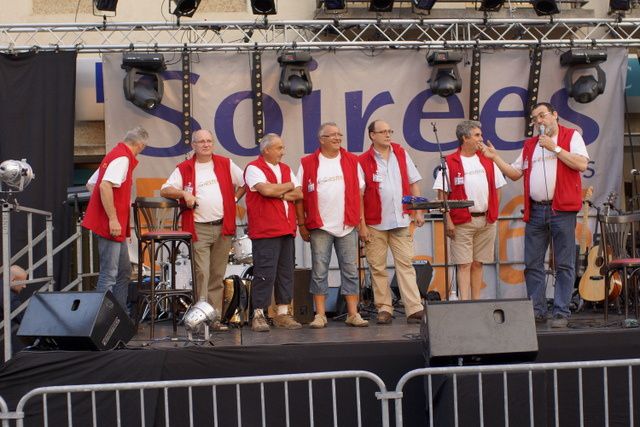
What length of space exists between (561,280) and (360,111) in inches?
144

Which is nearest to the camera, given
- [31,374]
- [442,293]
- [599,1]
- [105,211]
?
[31,374]

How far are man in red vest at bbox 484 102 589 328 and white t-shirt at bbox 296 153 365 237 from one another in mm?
1292

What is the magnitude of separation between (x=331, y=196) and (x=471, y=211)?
53.7 inches

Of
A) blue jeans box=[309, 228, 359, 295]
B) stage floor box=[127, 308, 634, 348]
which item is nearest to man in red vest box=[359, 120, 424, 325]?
blue jeans box=[309, 228, 359, 295]

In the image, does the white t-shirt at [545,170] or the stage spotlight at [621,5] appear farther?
the stage spotlight at [621,5]

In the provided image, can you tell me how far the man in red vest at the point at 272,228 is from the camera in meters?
7.57

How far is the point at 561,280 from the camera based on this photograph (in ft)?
24.3

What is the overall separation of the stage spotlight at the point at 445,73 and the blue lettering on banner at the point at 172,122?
2.59 meters

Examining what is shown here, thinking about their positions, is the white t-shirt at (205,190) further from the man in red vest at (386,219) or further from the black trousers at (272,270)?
the man in red vest at (386,219)

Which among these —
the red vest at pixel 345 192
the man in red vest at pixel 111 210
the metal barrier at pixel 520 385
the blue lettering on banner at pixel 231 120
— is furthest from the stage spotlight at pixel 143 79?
the metal barrier at pixel 520 385

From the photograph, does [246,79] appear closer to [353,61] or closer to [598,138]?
[353,61]

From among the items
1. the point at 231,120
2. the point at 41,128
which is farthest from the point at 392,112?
the point at 41,128

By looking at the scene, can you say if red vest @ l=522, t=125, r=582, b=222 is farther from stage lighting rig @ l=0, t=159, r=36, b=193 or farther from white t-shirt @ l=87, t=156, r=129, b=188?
stage lighting rig @ l=0, t=159, r=36, b=193

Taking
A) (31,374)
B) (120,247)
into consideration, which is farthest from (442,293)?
(31,374)
